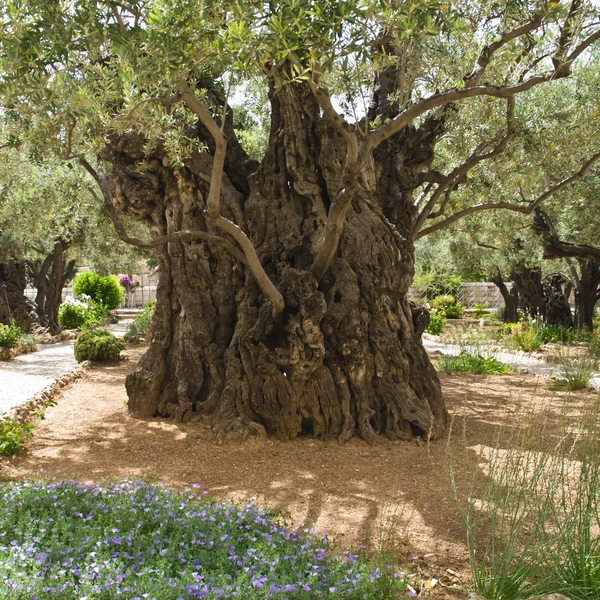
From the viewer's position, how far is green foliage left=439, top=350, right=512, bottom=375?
36.4 feet

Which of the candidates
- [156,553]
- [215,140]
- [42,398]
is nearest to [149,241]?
[215,140]

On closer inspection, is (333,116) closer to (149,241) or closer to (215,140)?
(215,140)

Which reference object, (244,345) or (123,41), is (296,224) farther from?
(123,41)

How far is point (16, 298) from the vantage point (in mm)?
17578

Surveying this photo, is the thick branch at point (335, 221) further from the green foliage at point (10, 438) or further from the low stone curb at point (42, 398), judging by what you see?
the low stone curb at point (42, 398)

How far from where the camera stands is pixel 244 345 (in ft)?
20.1

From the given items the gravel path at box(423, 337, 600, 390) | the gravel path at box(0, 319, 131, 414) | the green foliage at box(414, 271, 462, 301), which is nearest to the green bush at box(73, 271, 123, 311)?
the gravel path at box(0, 319, 131, 414)

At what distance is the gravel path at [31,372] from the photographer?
8484 mm

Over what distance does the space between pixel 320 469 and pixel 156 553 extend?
2214 mm

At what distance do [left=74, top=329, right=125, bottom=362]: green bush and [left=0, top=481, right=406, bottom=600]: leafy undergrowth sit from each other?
8264mm

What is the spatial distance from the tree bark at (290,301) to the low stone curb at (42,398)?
4.20 ft

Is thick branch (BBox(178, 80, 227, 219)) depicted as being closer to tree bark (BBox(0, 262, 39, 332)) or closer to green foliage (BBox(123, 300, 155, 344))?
green foliage (BBox(123, 300, 155, 344))

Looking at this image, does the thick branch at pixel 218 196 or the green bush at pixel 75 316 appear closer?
the thick branch at pixel 218 196

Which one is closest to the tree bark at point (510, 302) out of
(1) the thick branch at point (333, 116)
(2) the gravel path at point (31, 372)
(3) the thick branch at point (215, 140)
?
(2) the gravel path at point (31, 372)
